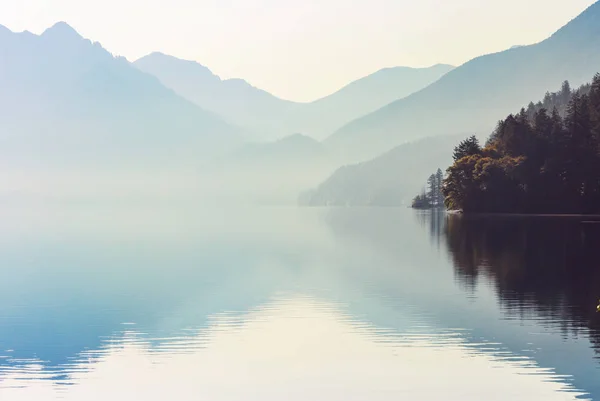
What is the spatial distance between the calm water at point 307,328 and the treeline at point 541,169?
81471mm

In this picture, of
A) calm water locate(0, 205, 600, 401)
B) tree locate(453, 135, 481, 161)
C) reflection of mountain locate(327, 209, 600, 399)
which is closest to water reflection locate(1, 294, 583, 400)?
calm water locate(0, 205, 600, 401)

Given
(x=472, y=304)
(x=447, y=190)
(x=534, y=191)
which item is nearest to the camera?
(x=472, y=304)

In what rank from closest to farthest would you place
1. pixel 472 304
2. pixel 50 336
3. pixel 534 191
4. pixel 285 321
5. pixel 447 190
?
1. pixel 50 336
2. pixel 285 321
3. pixel 472 304
4. pixel 534 191
5. pixel 447 190

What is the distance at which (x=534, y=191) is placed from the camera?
504 ft

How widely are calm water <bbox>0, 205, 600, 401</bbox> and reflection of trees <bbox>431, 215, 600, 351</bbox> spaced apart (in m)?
0.17

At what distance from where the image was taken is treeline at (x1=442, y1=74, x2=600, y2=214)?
148500mm

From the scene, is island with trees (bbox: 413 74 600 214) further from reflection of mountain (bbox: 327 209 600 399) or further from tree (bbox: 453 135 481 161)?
reflection of mountain (bbox: 327 209 600 399)

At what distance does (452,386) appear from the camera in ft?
87.7

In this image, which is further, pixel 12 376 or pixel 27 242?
pixel 27 242

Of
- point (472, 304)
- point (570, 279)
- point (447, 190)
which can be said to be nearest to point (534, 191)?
point (447, 190)

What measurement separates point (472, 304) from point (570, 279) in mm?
11492

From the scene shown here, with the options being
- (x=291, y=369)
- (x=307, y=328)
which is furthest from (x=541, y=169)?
(x=291, y=369)

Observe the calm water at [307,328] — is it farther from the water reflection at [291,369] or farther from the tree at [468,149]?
the tree at [468,149]

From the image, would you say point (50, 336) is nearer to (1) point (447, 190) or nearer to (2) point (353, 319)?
(2) point (353, 319)
